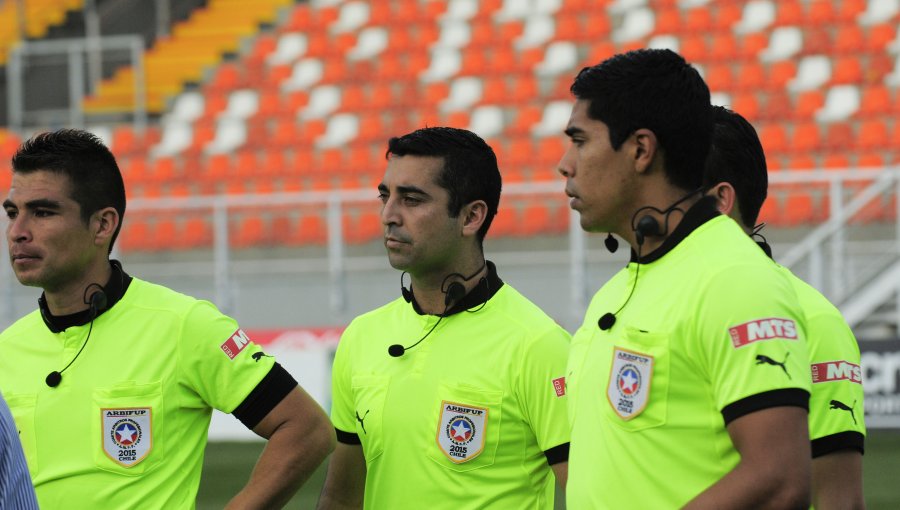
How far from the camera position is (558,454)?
367cm

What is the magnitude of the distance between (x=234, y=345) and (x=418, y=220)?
619 millimetres

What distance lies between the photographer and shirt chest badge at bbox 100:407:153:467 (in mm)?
3758

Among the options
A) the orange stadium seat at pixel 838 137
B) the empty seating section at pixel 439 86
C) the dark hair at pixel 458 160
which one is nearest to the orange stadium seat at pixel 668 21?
the empty seating section at pixel 439 86

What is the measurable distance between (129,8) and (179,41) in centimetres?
154

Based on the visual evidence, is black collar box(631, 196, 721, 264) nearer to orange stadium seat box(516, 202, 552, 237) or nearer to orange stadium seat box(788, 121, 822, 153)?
orange stadium seat box(516, 202, 552, 237)

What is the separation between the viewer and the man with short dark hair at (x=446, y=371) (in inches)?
148

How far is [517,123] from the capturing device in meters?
16.5

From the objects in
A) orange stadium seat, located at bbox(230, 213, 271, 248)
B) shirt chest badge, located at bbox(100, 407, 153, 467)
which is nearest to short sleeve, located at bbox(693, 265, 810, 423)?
shirt chest badge, located at bbox(100, 407, 153, 467)

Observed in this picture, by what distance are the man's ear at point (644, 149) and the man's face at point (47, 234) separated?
1.74 m

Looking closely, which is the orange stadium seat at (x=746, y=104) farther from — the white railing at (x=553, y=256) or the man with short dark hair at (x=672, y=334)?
the man with short dark hair at (x=672, y=334)

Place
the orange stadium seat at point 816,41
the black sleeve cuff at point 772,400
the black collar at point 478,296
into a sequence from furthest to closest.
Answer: the orange stadium seat at point 816,41
the black collar at point 478,296
the black sleeve cuff at point 772,400

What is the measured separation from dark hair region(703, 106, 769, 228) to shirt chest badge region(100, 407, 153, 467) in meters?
1.66

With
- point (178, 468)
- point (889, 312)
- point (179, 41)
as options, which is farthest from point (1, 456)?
point (179, 41)

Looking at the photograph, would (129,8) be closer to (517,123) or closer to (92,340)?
(517,123)
